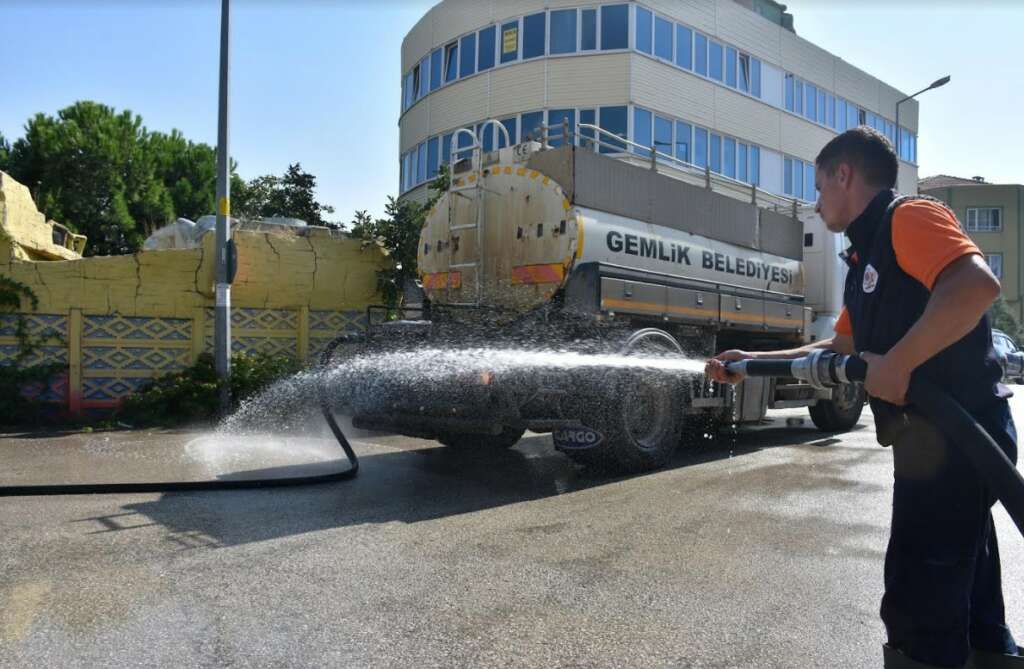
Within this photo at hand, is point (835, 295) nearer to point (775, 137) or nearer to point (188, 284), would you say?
point (188, 284)

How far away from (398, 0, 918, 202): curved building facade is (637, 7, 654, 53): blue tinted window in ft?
0.11

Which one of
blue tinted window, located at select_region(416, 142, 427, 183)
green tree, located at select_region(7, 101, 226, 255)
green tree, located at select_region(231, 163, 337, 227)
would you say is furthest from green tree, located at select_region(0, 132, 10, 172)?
blue tinted window, located at select_region(416, 142, 427, 183)

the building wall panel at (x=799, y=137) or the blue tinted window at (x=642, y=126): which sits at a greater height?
the building wall panel at (x=799, y=137)

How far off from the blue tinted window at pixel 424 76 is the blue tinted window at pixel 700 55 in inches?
321

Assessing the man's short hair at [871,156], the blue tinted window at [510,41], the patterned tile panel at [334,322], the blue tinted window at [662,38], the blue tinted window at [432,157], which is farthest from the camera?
the blue tinted window at [432,157]

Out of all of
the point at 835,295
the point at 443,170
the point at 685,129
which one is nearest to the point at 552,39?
the point at 685,129

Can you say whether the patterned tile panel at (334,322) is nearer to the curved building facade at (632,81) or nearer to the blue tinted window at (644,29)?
the curved building facade at (632,81)

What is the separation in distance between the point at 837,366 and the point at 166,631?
2.88 meters

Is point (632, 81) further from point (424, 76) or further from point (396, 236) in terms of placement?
point (396, 236)

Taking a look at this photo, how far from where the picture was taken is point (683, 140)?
21.9 metres

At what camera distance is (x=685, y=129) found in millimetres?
21953

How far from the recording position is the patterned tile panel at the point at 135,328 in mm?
10578

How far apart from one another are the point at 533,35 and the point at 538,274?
15.9m

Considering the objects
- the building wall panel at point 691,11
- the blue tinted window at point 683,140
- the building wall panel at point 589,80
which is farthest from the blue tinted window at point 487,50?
the blue tinted window at point 683,140
